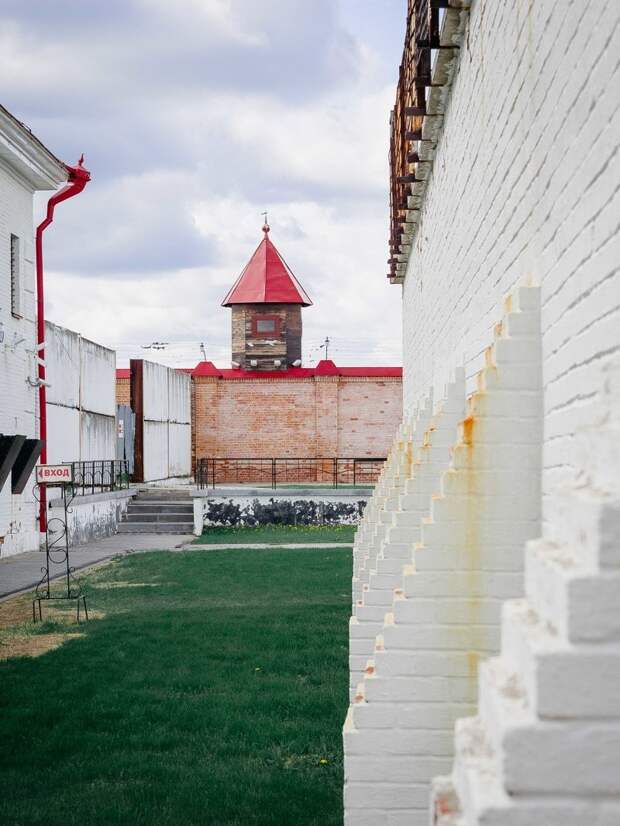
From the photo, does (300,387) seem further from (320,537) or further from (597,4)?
(597,4)

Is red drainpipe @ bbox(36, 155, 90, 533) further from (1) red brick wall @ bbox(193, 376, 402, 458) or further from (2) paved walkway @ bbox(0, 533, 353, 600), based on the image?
(1) red brick wall @ bbox(193, 376, 402, 458)

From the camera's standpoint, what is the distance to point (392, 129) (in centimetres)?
1188

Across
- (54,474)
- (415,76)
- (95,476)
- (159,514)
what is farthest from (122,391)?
(415,76)

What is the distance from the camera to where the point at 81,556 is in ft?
60.5

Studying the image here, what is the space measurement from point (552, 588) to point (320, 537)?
63.7 feet

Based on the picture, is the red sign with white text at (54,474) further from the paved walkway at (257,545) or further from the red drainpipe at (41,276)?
the paved walkway at (257,545)

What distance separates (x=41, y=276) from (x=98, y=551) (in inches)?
199

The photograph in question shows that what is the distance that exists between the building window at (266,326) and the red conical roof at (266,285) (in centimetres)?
54

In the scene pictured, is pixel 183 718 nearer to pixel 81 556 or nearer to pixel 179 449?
pixel 81 556

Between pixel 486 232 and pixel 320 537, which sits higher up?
pixel 486 232

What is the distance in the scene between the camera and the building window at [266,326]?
33.9m

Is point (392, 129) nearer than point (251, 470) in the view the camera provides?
Yes

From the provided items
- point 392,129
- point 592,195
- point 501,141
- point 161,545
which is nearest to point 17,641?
point 392,129

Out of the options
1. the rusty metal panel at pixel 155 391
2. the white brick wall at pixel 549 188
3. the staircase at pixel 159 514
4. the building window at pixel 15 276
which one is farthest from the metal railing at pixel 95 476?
the white brick wall at pixel 549 188
